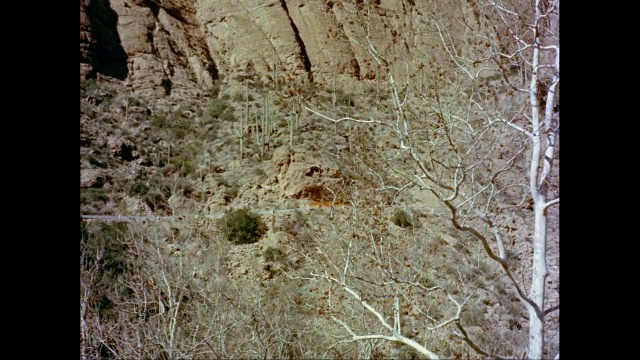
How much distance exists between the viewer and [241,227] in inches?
268

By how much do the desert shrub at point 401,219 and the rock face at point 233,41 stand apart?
6.91 feet

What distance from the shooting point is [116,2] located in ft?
29.9

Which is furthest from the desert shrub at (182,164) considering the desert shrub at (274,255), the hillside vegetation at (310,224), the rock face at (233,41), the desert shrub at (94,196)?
the desert shrub at (274,255)

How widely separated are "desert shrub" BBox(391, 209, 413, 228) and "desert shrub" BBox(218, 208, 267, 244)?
1918 mm

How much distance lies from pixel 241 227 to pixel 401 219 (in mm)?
2399

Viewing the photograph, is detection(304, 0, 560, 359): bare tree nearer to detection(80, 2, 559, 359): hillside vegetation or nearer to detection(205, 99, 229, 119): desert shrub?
detection(80, 2, 559, 359): hillside vegetation

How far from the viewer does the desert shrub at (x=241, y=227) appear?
258 inches

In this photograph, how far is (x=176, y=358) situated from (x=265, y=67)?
5.09 m

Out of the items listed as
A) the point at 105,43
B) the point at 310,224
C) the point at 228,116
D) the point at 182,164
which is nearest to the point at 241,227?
the point at 310,224

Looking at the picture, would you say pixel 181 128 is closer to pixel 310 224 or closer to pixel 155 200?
pixel 155 200

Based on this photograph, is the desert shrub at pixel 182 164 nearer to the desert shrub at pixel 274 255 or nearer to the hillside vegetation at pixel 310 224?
the hillside vegetation at pixel 310 224
